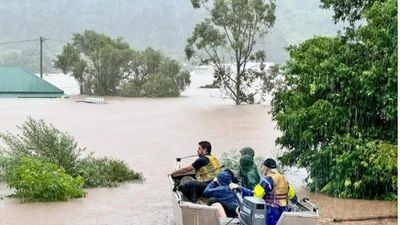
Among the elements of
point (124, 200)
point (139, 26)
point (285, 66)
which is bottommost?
point (124, 200)

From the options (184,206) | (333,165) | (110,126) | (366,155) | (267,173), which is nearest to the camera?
(267,173)

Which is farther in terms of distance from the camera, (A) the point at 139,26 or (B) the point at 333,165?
(A) the point at 139,26

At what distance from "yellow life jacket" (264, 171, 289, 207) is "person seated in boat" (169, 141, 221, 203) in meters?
2.00

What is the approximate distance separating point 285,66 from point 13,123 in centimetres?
2115

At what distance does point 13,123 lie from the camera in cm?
3238

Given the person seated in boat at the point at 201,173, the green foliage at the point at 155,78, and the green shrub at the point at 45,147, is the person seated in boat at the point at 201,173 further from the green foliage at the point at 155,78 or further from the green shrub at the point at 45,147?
the green foliage at the point at 155,78

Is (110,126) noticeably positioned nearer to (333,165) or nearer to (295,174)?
(295,174)

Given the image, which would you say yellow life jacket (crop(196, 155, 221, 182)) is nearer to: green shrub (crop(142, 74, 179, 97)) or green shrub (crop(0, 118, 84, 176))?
green shrub (crop(0, 118, 84, 176))

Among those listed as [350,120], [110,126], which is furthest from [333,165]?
[110,126]

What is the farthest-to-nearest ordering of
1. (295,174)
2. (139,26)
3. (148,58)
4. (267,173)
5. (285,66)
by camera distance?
(139,26) < (148,58) < (295,174) < (285,66) < (267,173)

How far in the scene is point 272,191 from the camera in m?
7.31

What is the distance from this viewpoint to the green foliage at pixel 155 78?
190 feet

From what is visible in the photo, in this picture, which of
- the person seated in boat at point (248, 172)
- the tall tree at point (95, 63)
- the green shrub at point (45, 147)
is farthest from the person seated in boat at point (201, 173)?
the tall tree at point (95, 63)

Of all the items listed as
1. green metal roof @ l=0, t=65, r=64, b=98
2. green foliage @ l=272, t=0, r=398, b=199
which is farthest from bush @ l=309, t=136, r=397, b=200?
green metal roof @ l=0, t=65, r=64, b=98
